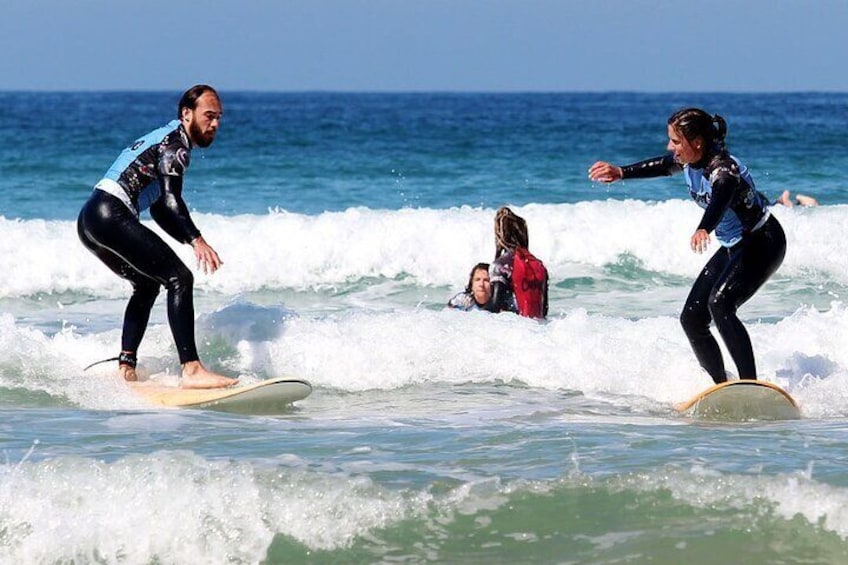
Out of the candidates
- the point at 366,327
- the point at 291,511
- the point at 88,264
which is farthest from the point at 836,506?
the point at 88,264

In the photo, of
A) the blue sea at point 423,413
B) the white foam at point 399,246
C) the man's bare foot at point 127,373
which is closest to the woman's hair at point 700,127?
the blue sea at point 423,413

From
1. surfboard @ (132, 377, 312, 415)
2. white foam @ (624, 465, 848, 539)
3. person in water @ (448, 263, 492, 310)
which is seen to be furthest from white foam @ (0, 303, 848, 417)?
white foam @ (624, 465, 848, 539)

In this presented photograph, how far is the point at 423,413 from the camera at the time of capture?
7.52 metres

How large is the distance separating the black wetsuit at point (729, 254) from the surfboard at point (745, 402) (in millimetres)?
162

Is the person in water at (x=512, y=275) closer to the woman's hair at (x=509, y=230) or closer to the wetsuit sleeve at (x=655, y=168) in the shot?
the woman's hair at (x=509, y=230)

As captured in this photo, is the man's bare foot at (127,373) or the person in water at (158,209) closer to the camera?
the person in water at (158,209)

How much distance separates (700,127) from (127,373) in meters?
3.56

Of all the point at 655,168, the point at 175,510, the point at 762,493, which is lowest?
the point at 175,510

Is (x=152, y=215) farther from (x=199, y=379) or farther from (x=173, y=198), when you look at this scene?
(x=199, y=379)

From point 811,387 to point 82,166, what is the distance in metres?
23.4

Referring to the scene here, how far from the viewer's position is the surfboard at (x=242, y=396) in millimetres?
7391

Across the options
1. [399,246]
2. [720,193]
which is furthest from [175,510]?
[399,246]

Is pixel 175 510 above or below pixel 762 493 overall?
below

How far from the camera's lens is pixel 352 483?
5.58 m
